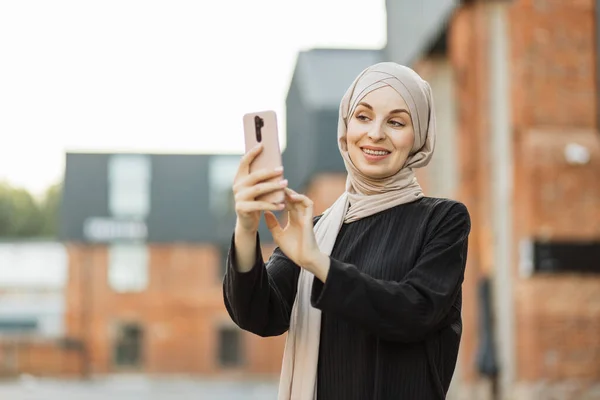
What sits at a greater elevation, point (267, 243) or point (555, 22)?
point (555, 22)

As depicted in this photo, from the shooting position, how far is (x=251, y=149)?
7.29ft

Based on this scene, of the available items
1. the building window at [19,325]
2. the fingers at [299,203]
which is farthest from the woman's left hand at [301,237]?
the building window at [19,325]

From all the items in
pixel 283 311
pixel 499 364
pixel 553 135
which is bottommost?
pixel 499 364

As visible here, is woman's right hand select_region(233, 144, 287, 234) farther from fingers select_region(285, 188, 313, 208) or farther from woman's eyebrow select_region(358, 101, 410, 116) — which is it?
woman's eyebrow select_region(358, 101, 410, 116)

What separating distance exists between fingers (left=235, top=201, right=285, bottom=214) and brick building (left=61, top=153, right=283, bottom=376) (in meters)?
38.0

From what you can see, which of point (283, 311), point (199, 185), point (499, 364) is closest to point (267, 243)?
point (199, 185)

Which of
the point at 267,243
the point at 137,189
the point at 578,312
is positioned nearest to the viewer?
the point at 578,312

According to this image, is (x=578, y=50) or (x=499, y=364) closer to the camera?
(x=578, y=50)

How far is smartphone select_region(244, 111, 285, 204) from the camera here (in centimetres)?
221

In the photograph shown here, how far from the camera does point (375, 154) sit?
95.1 inches

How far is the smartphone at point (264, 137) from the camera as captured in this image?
2.21 meters

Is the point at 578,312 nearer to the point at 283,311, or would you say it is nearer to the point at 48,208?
the point at 283,311

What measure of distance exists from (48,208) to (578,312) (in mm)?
71750

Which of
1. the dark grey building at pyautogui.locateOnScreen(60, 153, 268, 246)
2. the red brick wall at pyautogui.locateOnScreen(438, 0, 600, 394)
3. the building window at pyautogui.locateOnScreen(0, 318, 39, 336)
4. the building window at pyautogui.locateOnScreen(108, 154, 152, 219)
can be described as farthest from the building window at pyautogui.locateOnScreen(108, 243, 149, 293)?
the red brick wall at pyautogui.locateOnScreen(438, 0, 600, 394)
